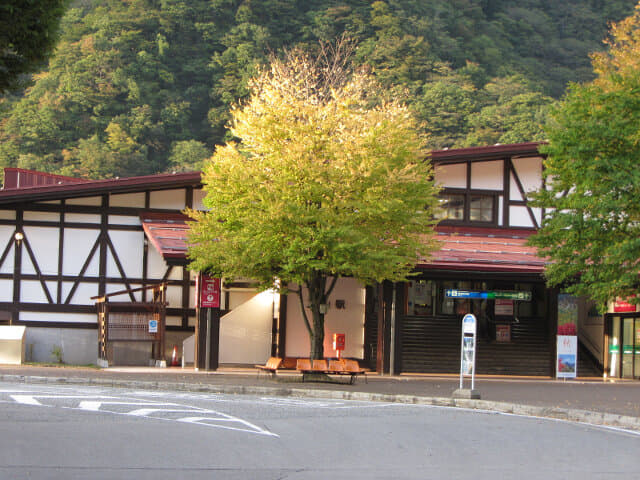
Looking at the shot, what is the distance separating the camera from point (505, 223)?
32.5m

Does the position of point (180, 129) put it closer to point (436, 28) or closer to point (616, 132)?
point (436, 28)

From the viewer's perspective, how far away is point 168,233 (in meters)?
29.0

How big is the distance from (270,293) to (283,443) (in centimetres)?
1963

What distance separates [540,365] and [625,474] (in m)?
22.2

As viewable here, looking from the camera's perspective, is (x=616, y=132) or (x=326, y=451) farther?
(x=616, y=132)

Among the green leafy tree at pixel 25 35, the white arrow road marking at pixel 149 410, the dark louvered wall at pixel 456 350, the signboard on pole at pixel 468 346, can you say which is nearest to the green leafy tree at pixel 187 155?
the dark louvered wall at pixel 456 350

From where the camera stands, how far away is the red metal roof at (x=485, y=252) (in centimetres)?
2861

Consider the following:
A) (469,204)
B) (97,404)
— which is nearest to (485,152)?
(469,204)

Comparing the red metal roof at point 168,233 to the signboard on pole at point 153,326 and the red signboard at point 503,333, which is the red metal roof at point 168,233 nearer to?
the signboard on pole at point 153,326

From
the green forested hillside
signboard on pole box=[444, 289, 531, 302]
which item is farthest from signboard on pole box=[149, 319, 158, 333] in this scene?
the green forested hillside

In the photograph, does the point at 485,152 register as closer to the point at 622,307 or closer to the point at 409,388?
the point at 622,307

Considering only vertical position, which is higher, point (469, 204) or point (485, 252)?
point (469, 204)

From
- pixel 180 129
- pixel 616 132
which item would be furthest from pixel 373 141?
pixel 180 129

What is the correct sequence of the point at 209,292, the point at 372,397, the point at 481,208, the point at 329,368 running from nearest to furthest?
the point at 372,397 < the point at 329,368 < the point at 209,292 < the point at 481,208
